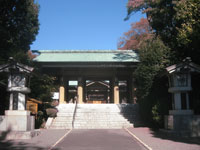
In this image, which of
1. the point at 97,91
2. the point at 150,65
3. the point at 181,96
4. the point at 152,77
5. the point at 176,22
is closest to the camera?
the point at 181,96

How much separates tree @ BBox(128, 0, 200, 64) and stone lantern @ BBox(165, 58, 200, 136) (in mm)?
1069

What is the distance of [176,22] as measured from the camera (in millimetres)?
15289

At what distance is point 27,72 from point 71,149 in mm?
4730

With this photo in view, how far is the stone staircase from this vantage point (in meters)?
14.9

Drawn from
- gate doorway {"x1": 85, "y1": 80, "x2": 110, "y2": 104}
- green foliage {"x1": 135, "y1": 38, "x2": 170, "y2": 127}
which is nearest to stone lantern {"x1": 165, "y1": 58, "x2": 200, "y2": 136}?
green foliage {"x1": 135, "y1": 38, "x2": 170, "y2": 127}

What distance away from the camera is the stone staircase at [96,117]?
14859mm

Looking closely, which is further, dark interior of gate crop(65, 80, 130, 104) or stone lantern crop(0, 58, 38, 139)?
dark interior of gate crop(65, 80, 130, 104)

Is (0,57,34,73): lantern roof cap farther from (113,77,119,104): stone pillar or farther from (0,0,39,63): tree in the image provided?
(113,77,119,104): stone pillar

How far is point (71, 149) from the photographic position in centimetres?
750

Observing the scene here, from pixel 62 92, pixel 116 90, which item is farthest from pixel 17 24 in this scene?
pixel 116 90

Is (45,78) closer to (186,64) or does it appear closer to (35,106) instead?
(35,106)

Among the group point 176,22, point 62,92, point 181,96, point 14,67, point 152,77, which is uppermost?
point 176,22

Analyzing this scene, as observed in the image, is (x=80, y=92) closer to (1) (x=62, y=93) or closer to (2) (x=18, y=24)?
(1) (x=62, y=93)

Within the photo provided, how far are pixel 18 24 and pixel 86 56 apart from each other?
7.65 metres
